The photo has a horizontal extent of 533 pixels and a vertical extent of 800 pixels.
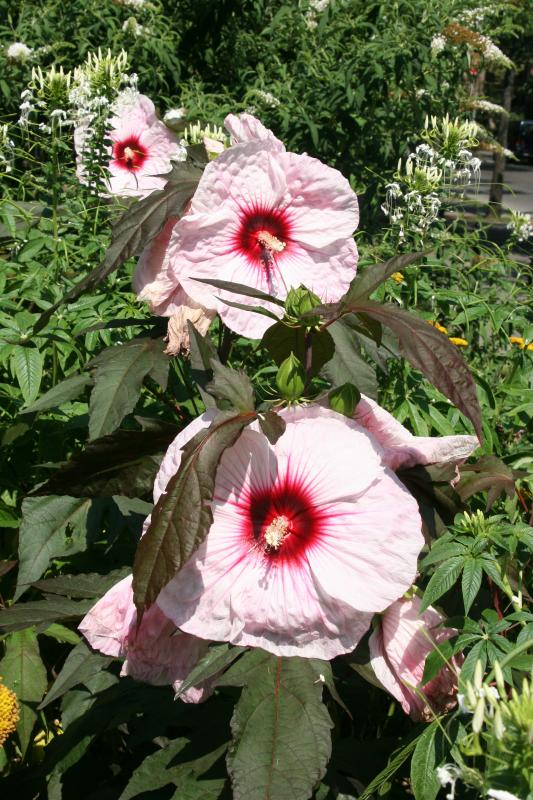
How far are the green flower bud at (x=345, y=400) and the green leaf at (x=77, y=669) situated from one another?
1.73ft

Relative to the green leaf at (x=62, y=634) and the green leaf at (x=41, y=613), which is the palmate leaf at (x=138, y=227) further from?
the green leaf at (x=62, y=634)

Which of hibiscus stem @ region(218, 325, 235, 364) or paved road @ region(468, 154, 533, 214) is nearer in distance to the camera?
hibiscus stem @ region(218, 325, 235, 364)

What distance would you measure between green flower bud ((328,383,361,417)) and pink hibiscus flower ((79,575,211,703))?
0.32 metres

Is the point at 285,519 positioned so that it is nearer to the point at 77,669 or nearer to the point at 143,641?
the point at 143,641

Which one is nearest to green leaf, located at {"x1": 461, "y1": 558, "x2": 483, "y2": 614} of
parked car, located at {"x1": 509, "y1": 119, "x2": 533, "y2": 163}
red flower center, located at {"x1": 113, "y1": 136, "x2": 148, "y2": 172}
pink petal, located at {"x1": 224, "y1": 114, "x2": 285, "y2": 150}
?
pink petal, located at {"x1": 224, "y1": 114, "x2": 285, "y2": 150}

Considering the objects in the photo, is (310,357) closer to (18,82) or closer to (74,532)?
(74,532)

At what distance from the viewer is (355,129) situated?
4.66m

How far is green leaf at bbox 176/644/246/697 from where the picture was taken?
107 centimetres

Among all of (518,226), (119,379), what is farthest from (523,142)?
(119,379)

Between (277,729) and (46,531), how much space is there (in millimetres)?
588

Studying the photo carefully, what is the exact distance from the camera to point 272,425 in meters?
1.02

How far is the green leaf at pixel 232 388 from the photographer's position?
108 cm

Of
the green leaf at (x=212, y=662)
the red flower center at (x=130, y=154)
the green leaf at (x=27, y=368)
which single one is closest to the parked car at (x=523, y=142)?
the red flower center at (x=130, y=154)

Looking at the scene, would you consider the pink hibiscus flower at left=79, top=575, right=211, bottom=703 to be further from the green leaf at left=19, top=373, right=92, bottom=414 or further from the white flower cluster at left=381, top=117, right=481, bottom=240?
the white flower cluster at left=381, top=117, right=481, bottom=240
